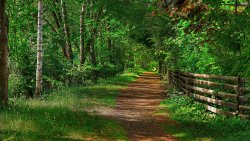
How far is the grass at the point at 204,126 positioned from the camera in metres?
8.79

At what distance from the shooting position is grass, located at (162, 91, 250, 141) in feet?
28.8

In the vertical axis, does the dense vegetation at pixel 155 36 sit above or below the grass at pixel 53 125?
above

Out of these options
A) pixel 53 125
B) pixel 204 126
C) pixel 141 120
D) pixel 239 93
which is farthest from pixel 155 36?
pixel 53 125

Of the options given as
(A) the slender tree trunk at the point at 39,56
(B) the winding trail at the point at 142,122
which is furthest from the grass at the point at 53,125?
(A) the slender tree trunk at the point at 39,56

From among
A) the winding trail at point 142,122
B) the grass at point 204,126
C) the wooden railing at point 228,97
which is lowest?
the winding trail at point 142,122

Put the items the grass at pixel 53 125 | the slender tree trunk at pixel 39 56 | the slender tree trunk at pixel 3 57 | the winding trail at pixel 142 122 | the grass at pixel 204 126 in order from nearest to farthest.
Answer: the grass at pixel 53 125 → the grass at pixel 204 126 → the winding trail at pixel 142 122 → the slender tree trunk at pixel 3 57 → the slender tree trunk at pixel 39 56

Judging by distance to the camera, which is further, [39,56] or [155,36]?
[155,36]

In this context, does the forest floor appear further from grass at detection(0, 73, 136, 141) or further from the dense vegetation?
the dense vegetation

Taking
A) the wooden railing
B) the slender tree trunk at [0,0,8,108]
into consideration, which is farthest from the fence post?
the slender tree trunk at [0,0,8,108]

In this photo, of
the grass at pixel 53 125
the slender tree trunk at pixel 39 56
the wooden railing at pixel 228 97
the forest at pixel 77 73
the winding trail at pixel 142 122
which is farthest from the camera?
the slender tree trunk at pixel 39 56

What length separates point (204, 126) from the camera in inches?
412

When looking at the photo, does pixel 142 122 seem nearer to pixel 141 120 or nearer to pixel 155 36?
pixel 141 120

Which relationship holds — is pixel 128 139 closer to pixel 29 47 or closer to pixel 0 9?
pixel 0 9

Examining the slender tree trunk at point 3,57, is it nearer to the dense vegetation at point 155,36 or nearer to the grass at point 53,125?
the grass at point 53,125
